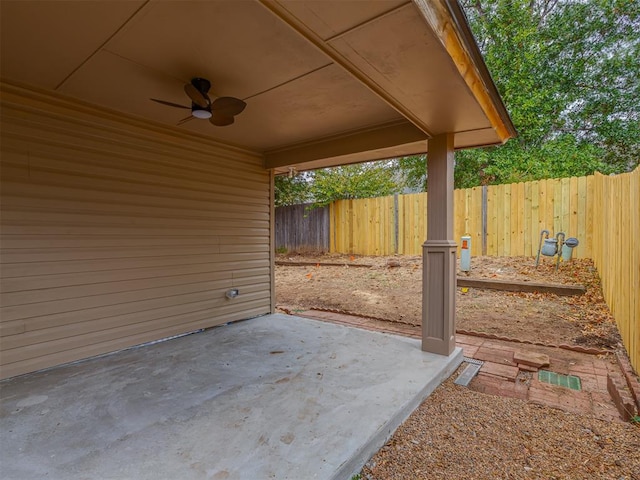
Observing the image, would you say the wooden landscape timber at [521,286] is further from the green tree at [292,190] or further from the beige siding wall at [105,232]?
the green tree at [292,190]

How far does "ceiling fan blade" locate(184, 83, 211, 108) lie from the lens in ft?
7.13

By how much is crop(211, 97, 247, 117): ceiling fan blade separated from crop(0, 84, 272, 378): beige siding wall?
130cm

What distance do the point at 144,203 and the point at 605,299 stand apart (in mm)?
5804

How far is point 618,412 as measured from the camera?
6.93ft

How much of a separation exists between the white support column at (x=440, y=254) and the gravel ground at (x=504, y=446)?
771mm

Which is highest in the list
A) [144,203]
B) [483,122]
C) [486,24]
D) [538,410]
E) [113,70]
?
[486,24]

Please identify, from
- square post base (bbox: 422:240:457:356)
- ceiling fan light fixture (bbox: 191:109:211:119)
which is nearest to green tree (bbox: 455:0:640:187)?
square post base (bbox: 422:240:457:356)

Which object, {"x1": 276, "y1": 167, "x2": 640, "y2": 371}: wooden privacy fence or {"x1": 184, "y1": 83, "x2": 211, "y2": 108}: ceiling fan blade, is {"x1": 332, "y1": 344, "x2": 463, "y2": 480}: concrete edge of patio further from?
{"x1": 184, "y1": 83, "x2": 211, "y2": 108}: ceiling fan blade

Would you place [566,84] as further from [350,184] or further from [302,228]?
[302,228]

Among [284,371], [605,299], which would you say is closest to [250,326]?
[284,371]

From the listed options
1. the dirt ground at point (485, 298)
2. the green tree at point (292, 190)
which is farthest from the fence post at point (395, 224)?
the green tree at point (292, 190)

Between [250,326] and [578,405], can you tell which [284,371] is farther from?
[578,405]

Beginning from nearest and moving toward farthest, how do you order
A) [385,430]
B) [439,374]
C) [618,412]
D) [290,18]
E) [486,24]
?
[290,18] → [385,430] → [618,412] → [439,374] → [486,24]

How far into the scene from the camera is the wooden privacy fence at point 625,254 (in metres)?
2.37
